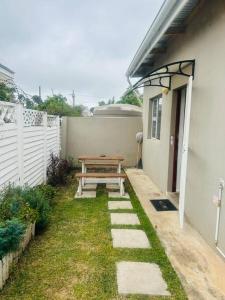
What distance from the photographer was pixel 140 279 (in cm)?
322

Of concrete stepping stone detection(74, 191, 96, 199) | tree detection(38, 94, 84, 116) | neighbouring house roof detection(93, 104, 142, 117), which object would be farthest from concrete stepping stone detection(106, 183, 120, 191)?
tree detection(38, 94, 84, 116)

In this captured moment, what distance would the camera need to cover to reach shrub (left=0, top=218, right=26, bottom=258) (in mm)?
2947

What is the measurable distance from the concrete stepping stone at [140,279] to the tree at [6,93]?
3493mm

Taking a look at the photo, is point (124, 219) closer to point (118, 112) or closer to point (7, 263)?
point (7, 263)

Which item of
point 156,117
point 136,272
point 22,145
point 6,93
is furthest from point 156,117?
point 136,272

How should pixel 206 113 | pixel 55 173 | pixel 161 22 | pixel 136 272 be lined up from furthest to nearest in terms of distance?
pixel 55 173 → pixel 161 22 → pixel 206 113 → pixel 136 272

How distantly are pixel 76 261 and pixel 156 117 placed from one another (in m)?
5.87

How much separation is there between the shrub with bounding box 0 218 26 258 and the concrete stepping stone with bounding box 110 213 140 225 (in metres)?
2.19

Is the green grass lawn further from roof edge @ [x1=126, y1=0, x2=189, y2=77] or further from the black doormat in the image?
roof edge @ [x1=126, y1=0, x2=189, y2=77]

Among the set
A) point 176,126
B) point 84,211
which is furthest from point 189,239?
point 176,126

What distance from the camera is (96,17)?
1049 centimetres

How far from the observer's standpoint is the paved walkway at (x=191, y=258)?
3043 millimetres

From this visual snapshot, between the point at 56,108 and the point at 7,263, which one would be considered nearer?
the point at 7,263

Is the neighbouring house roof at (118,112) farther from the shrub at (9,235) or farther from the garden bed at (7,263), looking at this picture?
the shrub at (9,235)
